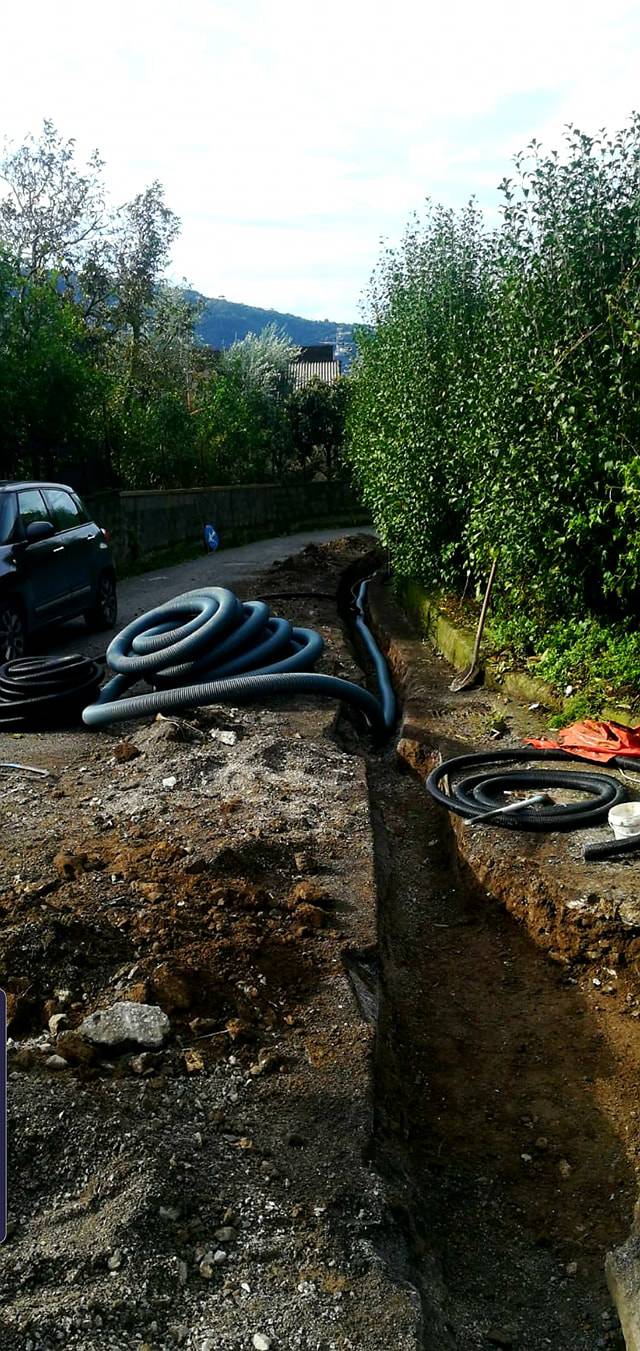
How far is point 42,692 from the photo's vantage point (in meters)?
9.59

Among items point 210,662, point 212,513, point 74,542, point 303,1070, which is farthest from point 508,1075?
point 212,513

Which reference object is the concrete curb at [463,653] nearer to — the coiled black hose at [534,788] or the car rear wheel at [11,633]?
the coiled black hose at [534,788]

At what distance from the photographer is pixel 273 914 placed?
6016mm

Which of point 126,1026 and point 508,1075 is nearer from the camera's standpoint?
point 126,1026

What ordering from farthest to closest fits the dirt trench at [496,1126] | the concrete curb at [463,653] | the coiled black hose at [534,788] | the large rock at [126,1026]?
the concrete curb at [463,653] → the coiled black hose at [534,788] → the large rock at [126,1026] → the dirt trench at [496,1126]

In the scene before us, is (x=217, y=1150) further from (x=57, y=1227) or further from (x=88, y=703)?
(x=88, y=703)

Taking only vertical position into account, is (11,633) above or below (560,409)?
below

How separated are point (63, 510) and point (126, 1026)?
29.4 feet

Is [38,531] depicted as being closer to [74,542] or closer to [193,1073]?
[74,542]

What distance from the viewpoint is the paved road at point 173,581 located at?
1301cm

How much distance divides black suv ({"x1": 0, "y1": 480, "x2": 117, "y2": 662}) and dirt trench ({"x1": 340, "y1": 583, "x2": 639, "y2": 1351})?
17.4 ft

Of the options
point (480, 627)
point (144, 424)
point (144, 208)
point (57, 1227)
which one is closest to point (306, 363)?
point (144, 208)

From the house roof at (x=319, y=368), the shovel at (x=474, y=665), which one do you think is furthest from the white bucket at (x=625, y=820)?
the house roof at (x=319, y=368)

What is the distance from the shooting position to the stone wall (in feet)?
66.3
